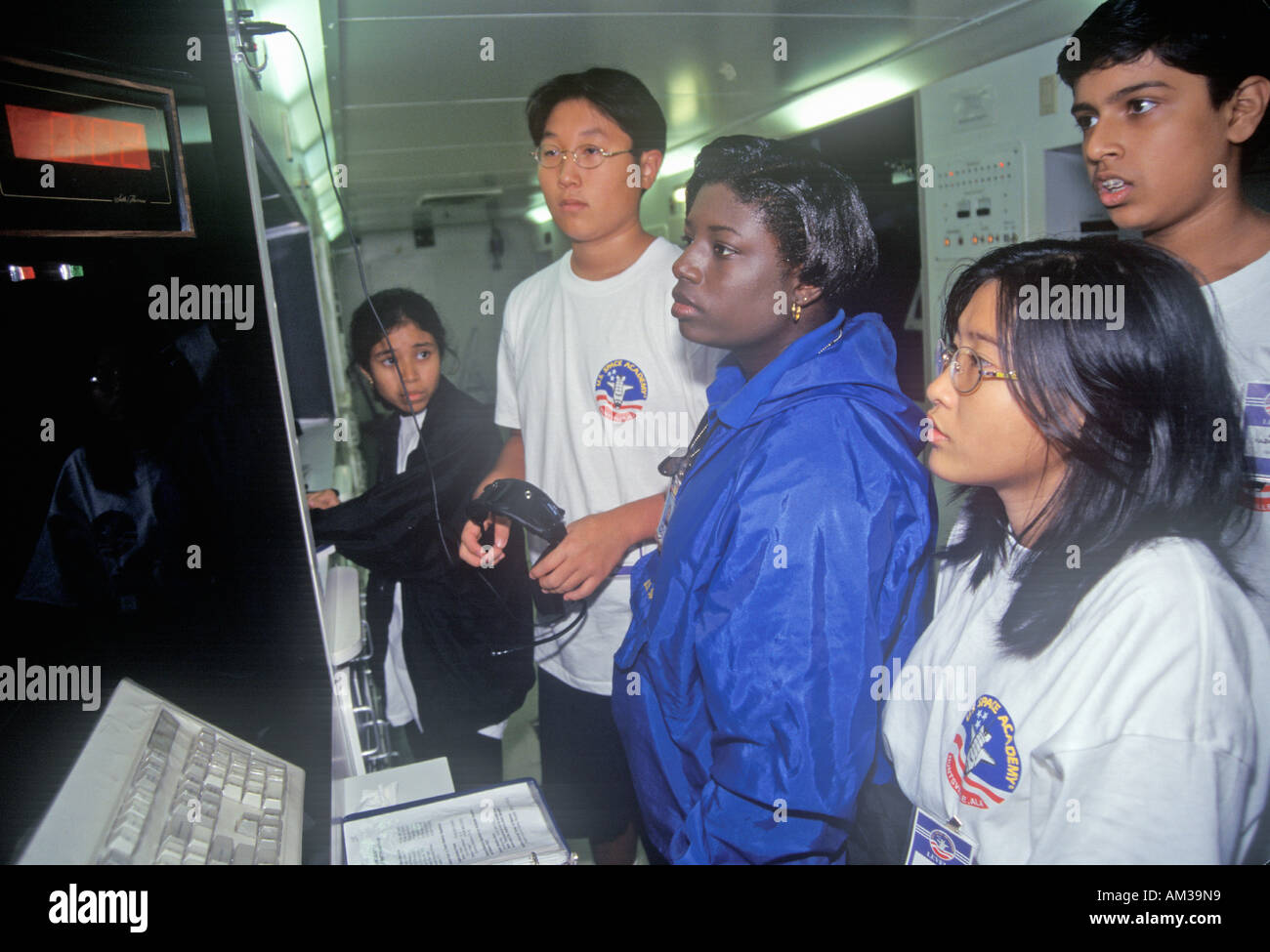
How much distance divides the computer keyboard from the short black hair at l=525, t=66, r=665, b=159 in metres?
1.02

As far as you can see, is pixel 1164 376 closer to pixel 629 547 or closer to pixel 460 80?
pixel 629 547

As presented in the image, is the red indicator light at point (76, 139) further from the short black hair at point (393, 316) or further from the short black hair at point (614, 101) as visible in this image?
the short black hair at point (393, 316)

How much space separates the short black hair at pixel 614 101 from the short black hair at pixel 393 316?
0.50m

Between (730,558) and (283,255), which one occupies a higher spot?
(283,255)

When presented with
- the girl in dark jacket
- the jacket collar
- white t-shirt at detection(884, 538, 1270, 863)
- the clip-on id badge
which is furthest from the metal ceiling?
→ the clip-on id badge

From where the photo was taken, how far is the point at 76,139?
2.33 ft

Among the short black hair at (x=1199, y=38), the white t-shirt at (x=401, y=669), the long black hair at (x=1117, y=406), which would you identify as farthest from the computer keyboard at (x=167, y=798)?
the short black hair at (x=1199, y=38)

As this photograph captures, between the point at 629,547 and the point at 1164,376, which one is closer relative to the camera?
the point at 1164,376

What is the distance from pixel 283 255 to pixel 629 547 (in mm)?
1289

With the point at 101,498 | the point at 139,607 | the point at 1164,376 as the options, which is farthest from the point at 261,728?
the point at 1164,376

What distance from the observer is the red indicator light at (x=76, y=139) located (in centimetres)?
67

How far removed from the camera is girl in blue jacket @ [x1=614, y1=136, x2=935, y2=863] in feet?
2.38

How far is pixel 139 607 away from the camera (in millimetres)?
845

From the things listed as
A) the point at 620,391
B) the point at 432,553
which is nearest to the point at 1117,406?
the point at 620,391
